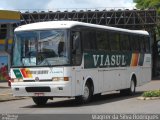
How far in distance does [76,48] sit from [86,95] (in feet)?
6.88

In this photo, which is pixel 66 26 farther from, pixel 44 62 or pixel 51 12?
pixel 51 12

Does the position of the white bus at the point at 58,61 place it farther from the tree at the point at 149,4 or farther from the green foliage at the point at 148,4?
the green foliage at the point at 148,4

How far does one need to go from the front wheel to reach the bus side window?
1.32 m

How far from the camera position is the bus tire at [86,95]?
2072cm

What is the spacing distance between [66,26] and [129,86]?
7.50 meters

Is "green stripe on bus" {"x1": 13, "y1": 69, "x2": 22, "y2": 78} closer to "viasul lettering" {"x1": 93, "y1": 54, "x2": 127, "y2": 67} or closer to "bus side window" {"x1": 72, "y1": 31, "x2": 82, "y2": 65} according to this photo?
"bus side window" {"x1": 72, "y1": 31, "x2": 82, "y2": 65}

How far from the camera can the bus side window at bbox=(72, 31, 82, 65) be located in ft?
65.2

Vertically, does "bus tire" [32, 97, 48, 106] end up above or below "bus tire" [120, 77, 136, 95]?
above

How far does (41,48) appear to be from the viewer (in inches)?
787

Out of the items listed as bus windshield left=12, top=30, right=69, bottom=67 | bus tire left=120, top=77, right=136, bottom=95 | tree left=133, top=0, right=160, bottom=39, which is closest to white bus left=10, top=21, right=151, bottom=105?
bus windshield left=12, top=30, right=69, bottom=67

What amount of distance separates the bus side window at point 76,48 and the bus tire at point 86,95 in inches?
51.5

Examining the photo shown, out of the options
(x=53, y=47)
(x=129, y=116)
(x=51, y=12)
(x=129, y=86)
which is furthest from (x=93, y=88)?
(x=51, y=12)

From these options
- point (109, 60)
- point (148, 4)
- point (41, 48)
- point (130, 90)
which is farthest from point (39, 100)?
point (148, 4)

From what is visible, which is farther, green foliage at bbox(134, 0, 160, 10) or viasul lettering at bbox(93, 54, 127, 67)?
green foliage at bbox(134, 0, 160, 10)
